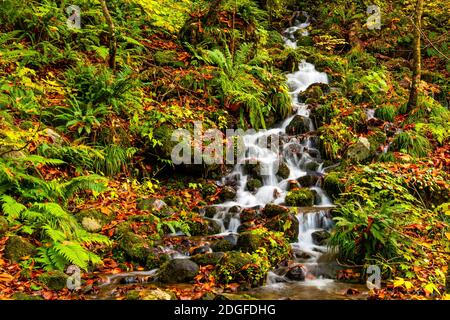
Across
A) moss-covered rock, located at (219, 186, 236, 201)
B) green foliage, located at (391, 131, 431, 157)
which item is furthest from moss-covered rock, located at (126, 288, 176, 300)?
green foliage, located at (391, 131, 431, 157)

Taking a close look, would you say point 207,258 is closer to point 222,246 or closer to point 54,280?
point 222,246

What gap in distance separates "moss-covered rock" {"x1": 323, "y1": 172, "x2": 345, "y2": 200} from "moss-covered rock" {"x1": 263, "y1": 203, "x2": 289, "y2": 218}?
135 centimetres

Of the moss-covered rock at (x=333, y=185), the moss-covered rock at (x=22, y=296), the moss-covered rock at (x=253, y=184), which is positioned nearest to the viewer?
the moss-covered rock at (x=22, y=296)

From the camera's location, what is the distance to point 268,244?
6.16m

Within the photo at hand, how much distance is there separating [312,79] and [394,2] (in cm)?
706

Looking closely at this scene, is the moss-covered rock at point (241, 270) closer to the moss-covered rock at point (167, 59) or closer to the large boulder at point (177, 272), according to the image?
the large boulder at point (177, 272)

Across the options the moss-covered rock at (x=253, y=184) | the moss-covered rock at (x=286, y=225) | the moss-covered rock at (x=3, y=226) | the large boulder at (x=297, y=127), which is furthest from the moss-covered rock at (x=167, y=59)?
the moss-covered rock at (x=3, y=226)

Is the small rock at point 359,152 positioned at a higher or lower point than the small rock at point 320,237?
higher

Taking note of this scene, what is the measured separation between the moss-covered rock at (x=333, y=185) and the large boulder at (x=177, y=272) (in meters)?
3.80

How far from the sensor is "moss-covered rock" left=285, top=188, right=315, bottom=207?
310 inches

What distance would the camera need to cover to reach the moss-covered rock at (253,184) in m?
8.48

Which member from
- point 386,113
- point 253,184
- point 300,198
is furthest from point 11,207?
point 386,113

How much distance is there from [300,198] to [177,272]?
3.45 meters

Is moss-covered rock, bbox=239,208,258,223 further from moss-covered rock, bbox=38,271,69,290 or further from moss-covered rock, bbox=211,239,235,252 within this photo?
moss-covered rock, bbox=38,271,69,290
